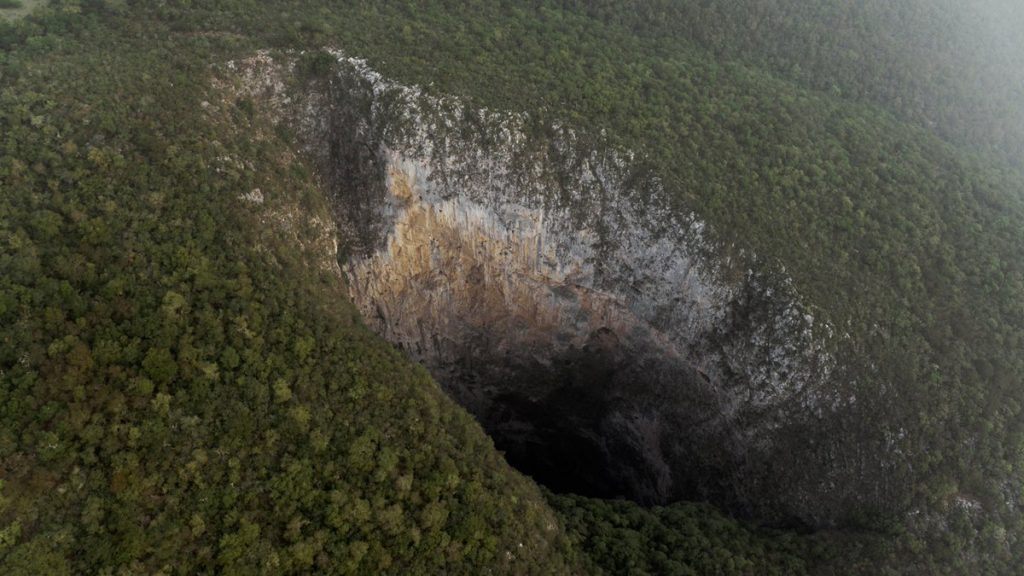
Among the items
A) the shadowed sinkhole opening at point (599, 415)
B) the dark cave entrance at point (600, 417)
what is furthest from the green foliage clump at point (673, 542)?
the dark cave entrance at point (600, 417)

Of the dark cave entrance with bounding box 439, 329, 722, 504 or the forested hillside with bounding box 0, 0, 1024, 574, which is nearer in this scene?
the forested hillside with bounding box 0, 0, 1024, 574

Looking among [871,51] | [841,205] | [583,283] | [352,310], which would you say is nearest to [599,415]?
[583,283]

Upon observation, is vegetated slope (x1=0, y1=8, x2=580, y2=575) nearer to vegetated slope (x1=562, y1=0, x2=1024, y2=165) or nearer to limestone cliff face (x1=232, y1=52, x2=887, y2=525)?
limestone cliff face (x1=232, y1=52, x2=887, y2=525)

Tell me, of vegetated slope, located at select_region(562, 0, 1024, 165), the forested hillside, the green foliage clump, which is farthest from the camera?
vegetated slope, located at select_region(562, 0, 1024, 165)

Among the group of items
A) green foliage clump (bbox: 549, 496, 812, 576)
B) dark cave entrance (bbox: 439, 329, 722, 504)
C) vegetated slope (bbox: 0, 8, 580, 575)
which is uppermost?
vegetated slope (bbox: 0, 8, 580, 575)

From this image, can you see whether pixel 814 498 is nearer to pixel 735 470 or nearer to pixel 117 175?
pixel 735 470

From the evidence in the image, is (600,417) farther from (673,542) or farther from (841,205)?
(841,205)

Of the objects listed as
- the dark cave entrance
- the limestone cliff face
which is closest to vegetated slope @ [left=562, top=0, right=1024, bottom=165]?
the limestone cliff face

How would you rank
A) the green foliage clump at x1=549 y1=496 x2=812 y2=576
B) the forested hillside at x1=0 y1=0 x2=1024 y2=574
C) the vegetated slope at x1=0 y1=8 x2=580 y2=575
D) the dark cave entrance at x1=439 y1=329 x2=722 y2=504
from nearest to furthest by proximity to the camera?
the vegetated slope at x1=0 y1=8 x2=580 y2=575
the forested hillside at x1=0 y1=0 x2=1024 y2=574
the green foliage clump at x1=549 y1=496 x2=812 y2=576
the dark cave entrance at x1=439 y1=329 x2=722 y2=504
